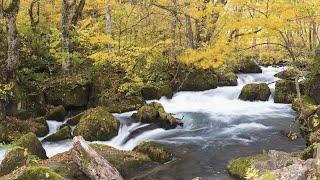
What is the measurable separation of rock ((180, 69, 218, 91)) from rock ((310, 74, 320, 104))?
570cm

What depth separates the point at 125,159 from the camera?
36.7 feet

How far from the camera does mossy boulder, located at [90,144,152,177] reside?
10773mm

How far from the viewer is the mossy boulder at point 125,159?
10.8 m

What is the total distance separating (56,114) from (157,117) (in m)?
3.91

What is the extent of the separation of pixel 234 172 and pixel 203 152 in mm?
2286

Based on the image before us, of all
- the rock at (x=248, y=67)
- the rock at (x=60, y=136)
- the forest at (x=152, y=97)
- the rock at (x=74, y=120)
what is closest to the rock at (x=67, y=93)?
the forest at (x=152, y=97)

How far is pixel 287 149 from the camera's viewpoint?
493 inches

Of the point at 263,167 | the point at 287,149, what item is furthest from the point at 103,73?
the point at 263,167

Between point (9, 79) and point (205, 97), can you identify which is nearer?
point (9, 79)

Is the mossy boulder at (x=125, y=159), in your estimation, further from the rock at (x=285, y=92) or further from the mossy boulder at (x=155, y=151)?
the rock at (x=285, y=92)

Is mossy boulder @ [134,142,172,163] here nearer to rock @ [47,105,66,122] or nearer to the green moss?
the green moss

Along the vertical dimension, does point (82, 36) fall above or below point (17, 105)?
above

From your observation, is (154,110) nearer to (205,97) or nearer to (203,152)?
(203,152)

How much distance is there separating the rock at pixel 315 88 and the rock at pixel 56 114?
10.4 m
